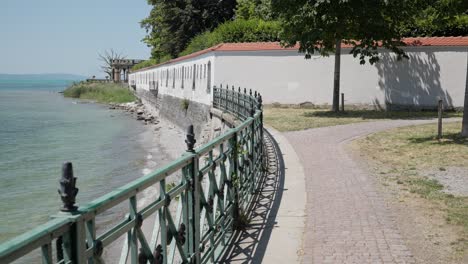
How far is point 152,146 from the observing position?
28172 mm

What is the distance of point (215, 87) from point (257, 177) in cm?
1621

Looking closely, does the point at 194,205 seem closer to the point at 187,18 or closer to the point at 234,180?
the point at 234,180

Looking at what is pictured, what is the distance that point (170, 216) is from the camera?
12.8ft

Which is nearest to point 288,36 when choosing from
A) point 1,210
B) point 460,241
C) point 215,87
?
point 215,87

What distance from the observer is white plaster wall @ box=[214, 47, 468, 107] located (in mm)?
23781

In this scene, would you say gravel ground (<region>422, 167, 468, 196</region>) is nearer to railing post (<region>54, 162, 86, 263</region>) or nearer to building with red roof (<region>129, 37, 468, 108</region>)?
railing post (<region>54, 162, 86, 263</region>)

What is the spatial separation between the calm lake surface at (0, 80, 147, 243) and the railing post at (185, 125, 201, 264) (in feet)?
20.8

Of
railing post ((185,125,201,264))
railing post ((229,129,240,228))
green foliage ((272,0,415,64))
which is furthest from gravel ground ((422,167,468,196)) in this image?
green foliage ((272,0,415,64))

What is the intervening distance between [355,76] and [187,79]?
11.9 meters

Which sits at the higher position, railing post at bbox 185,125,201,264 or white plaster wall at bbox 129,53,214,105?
white plaster wall at bbox 129,53,214,105

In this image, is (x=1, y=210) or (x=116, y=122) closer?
(x=1, y=210)

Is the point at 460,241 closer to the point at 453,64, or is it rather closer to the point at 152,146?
the point at 453,64

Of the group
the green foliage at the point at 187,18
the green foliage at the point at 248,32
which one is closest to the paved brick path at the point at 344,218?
the green foliage at the point at 248,32

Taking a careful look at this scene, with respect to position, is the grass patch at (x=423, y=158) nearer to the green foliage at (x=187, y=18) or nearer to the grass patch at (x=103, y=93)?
the green foliage at (x=187, y=18)
